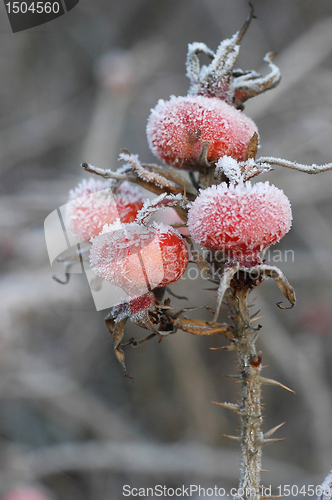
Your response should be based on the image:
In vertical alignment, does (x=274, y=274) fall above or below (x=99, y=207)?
below

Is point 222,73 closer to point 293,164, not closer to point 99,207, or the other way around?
point 293,164

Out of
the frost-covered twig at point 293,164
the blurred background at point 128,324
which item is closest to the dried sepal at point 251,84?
the frost-covered twig at point 293,164

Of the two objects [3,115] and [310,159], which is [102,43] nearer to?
[3,115]

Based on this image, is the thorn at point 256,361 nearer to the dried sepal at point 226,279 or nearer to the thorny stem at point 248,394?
the thorny stem at point 248,394

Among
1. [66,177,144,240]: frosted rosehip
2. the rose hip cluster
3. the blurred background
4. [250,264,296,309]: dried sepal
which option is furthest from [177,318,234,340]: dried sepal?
the blurred background

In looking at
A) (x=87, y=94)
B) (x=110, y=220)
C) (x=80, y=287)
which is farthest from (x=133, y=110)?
(x=110, y=220)

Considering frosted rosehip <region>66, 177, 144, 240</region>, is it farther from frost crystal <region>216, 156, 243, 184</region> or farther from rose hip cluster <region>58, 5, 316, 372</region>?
frost crystal <region>216, 156, 243, 184</region>

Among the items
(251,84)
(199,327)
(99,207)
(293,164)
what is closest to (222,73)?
(251,84)
